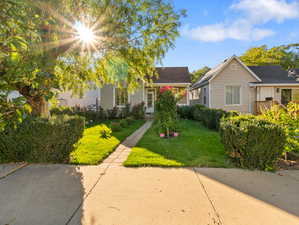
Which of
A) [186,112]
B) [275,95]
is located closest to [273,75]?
[275,95]

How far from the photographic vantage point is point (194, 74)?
135 feet

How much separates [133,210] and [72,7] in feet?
20.4

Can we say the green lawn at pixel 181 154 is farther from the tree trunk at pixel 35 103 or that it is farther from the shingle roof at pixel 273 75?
the shingle roof at pixel 273 75

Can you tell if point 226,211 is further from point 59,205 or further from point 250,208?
point 59,205

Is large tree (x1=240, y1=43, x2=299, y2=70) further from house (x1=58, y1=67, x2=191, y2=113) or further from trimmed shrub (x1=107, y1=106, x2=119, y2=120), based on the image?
trimmed shrub (x1=107, y1=106, x2=119, y2=120)

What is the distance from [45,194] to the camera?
108 inches

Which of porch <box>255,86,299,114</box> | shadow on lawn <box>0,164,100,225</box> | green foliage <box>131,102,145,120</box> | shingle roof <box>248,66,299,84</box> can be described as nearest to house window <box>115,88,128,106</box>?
green foliage <box>131,102,145,120</box>

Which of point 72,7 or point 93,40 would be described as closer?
point 72,7

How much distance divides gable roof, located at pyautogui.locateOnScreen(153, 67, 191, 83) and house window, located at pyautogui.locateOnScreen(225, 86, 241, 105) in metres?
3.63

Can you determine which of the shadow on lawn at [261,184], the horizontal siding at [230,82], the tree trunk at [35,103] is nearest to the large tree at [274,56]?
the horizontal siding at [230,82]

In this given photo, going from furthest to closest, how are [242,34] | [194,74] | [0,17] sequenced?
1. [194,74]
2. [242,34]
3. [0,17]

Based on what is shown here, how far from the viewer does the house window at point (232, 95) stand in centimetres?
1466

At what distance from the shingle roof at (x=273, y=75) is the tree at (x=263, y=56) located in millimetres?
11931

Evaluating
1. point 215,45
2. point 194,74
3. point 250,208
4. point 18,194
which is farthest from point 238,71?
point 194,74
